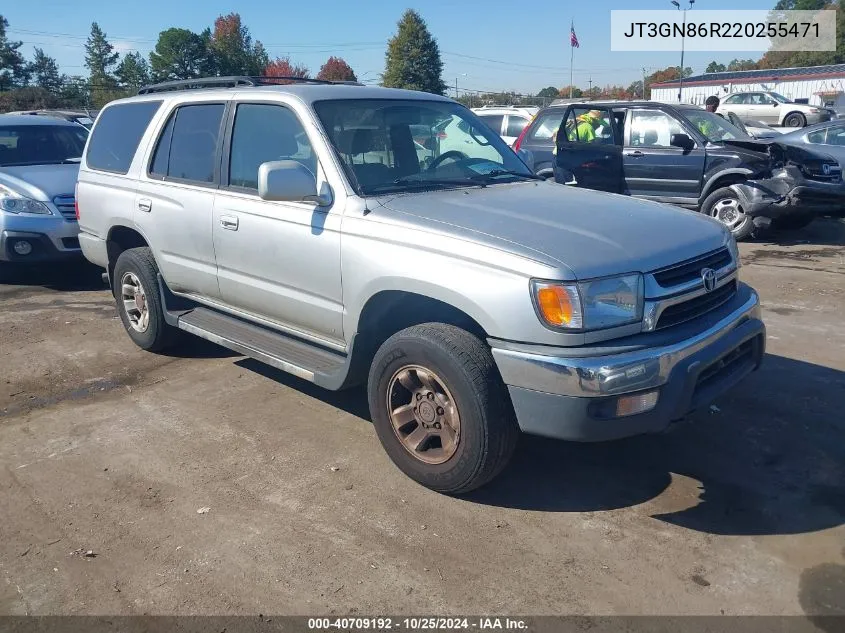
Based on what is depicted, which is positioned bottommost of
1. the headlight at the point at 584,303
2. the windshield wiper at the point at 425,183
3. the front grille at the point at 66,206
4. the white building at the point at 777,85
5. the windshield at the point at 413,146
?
the headlight at the point at 584,303

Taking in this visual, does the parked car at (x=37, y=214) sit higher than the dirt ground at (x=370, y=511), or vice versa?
the parked car at (x=37, y=214)

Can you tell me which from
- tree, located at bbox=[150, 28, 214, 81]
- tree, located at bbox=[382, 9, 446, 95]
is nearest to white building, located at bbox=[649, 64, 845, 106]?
tree, located at bbox=[382, 9, 446, 95]

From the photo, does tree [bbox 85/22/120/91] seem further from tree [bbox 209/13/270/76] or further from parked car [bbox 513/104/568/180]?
parked car [bbox 513/104/568/180]

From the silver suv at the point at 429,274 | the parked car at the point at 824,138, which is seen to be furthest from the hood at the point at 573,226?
the parked car at the point at 824,138

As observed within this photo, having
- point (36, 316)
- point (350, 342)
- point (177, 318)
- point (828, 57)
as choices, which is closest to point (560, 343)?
point (350, 342)

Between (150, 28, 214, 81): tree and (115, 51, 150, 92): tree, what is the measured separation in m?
1.02

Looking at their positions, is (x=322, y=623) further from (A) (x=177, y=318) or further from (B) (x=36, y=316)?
(B) (x=36, y=316)

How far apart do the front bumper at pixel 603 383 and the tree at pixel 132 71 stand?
265 ft

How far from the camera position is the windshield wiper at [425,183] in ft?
13.2

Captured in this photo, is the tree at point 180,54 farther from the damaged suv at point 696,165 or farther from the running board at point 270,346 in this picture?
the running board at point 270,346

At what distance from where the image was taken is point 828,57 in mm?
71125

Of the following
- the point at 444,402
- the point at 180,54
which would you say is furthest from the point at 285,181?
the point at 180,54

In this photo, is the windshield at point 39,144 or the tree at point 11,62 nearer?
the windshield at point 39,144

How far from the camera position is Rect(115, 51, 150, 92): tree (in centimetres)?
7828
